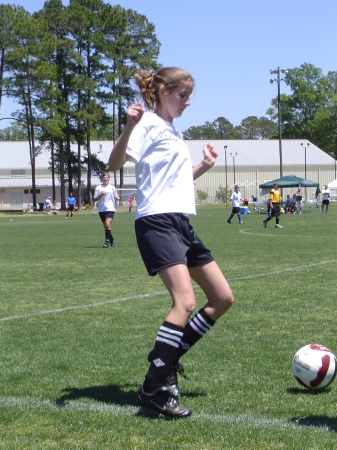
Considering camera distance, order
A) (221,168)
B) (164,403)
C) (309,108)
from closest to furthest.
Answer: (164,403)
(221,168)
(309,108)

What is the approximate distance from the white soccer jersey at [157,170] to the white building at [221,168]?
81416 millimetres

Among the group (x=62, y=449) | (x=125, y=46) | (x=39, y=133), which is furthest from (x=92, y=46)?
(x=62, y=449)

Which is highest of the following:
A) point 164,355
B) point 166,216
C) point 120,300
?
point 166,216

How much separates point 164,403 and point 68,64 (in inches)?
2472

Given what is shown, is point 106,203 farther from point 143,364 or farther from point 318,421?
point 318,421

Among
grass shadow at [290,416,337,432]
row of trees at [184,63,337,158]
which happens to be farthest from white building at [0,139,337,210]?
grass shadow at [290,416,337,432]

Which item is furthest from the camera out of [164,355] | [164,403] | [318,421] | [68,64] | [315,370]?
[68,64]

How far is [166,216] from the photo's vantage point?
4.07 meters

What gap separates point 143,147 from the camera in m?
4.12

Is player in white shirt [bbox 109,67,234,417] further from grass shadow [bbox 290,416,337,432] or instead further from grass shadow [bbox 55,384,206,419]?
grass shadow [bbox 290,416,337,432]

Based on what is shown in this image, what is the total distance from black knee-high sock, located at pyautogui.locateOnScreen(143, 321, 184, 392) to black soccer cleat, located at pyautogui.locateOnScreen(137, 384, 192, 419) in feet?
0.15

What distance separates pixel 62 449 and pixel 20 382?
1445 mm

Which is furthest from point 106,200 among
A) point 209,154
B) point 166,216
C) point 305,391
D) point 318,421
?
point 318,421

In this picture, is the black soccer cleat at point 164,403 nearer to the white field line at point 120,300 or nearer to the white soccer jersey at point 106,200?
the white field line at point 120,300
